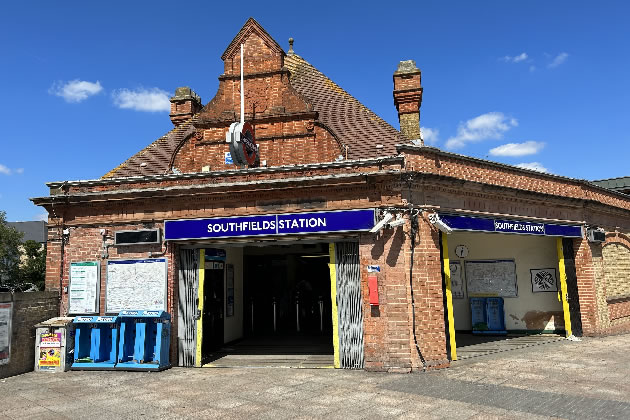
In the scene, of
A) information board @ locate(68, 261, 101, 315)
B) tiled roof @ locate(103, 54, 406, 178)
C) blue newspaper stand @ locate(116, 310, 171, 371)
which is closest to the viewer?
blue newspaper stand @ locate(116, 310, 171, 371)

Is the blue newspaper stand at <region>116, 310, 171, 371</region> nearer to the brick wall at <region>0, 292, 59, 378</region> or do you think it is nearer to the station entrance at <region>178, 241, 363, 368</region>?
the station entrance at <region>178, 241, 363, 368</region>

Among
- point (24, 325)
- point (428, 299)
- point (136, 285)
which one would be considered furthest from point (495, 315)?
point (24, 325)

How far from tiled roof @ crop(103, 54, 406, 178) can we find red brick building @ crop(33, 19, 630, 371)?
9 cm

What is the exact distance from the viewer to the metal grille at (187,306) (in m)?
9.60

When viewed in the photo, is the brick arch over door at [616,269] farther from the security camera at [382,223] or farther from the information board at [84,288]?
the information board at [84,288]

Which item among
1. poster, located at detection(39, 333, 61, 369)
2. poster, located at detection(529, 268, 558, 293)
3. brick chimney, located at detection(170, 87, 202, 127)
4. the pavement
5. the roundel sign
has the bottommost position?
the pavement

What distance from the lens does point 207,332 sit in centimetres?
1108

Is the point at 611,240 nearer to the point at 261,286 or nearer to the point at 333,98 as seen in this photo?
the point at 333,98

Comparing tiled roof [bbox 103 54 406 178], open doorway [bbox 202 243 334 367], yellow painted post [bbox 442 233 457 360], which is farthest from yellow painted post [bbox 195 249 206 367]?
yellow painted post [bbox 442 233 457 360]

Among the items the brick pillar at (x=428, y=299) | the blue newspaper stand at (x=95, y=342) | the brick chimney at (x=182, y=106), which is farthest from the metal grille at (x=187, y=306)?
the brick chimney at (x=182, y=106)

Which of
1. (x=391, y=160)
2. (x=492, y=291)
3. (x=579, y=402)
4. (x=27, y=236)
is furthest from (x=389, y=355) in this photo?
(x=27, y=236)

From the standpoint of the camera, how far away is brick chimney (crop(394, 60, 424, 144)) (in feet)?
50.1

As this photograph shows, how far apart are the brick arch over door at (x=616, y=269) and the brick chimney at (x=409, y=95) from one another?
7.41 m

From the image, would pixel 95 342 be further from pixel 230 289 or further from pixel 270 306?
pixel 270 306
